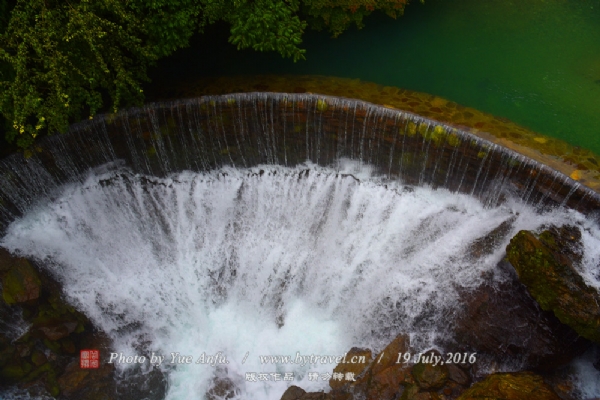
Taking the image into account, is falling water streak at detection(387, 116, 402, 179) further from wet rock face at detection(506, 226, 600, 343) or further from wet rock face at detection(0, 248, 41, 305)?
wet rock face at detection(0, 248, 41, 305)

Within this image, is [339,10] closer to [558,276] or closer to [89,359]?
[558,276]

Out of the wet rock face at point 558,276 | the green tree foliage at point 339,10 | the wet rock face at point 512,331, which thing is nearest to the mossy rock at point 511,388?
the wet rock face at point 512,331

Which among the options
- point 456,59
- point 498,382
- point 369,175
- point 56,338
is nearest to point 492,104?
point 456,59

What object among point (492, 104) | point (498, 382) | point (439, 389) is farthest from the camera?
point (492, 104)

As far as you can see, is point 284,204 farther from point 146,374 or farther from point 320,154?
point 146,374

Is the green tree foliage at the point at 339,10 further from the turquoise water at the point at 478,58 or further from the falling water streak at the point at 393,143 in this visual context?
the falling water streak at the point at 393,143

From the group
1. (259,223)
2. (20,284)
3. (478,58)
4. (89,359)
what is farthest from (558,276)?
(20,284)
